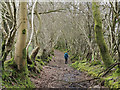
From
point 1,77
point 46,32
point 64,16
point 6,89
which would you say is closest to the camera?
point 6,89

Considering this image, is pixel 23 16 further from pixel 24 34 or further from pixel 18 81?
pixel 18 81

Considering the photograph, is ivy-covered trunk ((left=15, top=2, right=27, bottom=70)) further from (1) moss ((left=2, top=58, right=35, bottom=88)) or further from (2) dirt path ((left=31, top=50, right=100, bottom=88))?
(2) dirt path ((left=31, top=50, right=100, bottom=88))

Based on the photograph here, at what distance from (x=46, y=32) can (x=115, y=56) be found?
942 centimetres

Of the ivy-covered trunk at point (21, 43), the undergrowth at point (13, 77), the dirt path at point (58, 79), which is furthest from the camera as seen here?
the dirt path at point (58, 79)

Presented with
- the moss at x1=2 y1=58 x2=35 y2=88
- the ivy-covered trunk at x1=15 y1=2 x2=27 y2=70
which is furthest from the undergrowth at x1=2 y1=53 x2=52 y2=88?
the ivy-covered trunk at x1=15 y1=2 x2=27 y2=70

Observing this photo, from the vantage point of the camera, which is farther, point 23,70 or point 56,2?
point 56,2

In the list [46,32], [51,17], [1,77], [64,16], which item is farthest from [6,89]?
[64,16]

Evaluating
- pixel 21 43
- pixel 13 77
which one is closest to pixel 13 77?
pixel 13 77

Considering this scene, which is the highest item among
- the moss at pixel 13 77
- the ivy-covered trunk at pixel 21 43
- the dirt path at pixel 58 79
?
the ivy-covered trunk at pixel 21 43

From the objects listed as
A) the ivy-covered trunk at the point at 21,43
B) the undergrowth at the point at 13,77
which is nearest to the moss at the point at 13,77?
the undergrowth at the point at 13,77

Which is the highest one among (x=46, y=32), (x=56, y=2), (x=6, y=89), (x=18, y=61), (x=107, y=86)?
(x=56, y=2)

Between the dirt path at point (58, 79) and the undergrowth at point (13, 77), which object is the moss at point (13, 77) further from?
the dirt path at point (58, 79)

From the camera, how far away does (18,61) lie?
19.9 ft

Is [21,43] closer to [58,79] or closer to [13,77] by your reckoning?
[13,77]
